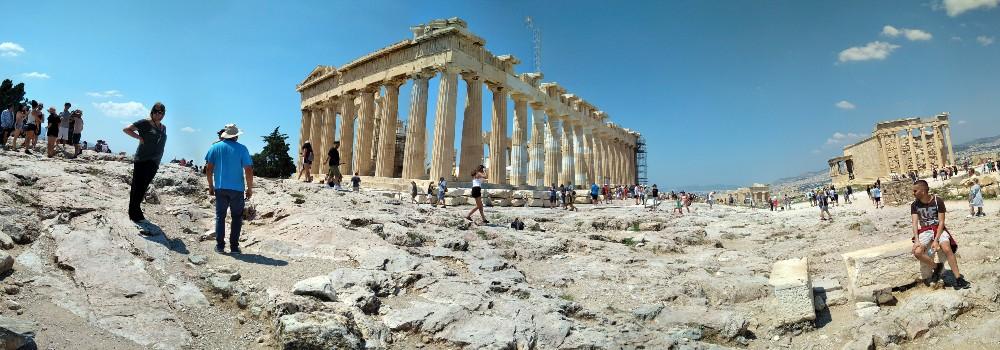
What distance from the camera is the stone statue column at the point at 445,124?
81.1ft

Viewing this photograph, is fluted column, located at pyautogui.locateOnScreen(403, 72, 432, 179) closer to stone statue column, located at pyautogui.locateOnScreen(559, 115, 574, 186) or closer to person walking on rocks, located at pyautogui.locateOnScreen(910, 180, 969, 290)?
stone statue column, located at pyautogui.locateOnScreen(559, 115, 574, 186)

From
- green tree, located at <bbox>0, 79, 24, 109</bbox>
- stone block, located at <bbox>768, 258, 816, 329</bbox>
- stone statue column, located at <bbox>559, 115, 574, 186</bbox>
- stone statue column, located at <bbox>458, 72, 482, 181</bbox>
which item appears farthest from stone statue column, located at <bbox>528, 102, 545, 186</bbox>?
green tree, located at <bbox>0, 79, 24, 109</bbox>

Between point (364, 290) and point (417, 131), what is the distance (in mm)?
20583

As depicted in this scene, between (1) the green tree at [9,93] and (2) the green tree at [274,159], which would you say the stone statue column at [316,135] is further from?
(1) the green tree at [9,93]

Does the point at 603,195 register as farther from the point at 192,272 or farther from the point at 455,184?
the point at 192,272

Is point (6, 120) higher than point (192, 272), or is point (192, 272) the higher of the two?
point (6, 120)

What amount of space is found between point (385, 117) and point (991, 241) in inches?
1031

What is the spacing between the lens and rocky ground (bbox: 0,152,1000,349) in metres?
4.15

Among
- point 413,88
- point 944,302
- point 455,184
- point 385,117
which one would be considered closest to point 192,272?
point 944,302

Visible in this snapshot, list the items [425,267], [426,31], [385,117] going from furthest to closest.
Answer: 1. [385,117]
2. [426,31]
3. [425,267]

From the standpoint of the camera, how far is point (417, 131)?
25516 mm

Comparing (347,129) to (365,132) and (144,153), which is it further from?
(144,153)

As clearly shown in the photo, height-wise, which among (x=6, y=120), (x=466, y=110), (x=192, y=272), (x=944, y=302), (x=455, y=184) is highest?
(x=466, y=110)

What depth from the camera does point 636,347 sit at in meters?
5.30
